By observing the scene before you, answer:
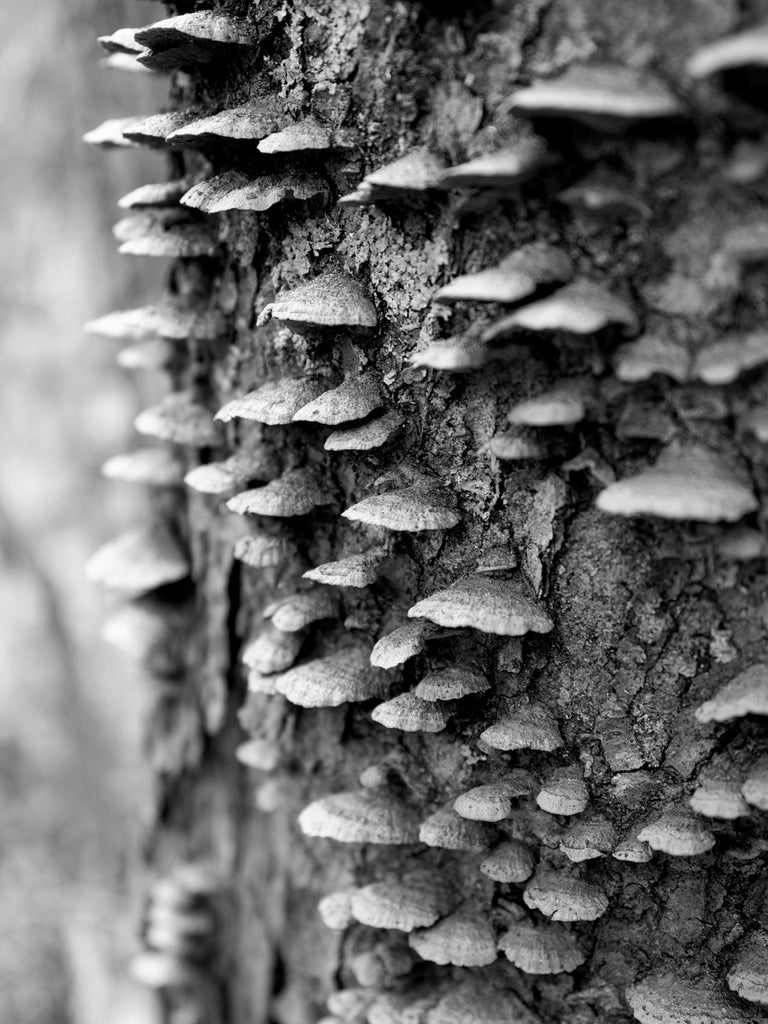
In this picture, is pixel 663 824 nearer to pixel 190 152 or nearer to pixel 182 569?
pixel 182 569

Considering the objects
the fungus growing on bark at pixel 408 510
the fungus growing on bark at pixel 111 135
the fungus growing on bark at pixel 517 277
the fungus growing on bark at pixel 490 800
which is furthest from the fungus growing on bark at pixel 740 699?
the fungus growing on bark at pixel 111 135

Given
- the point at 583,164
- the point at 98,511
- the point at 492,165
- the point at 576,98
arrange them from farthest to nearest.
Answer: the point at 98,511, the point at 583,164, the point at 492,165, the point at 576,98

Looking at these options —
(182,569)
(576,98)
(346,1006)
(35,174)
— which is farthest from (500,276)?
(35,174)

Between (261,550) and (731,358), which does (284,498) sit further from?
(731,358)

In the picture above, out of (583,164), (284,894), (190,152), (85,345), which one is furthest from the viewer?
(85,345)

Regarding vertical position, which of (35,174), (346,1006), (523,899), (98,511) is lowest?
(98,511)

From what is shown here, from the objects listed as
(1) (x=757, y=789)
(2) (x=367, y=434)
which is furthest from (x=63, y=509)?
(1) (x=757, y=789)

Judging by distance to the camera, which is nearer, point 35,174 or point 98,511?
point 35,174
